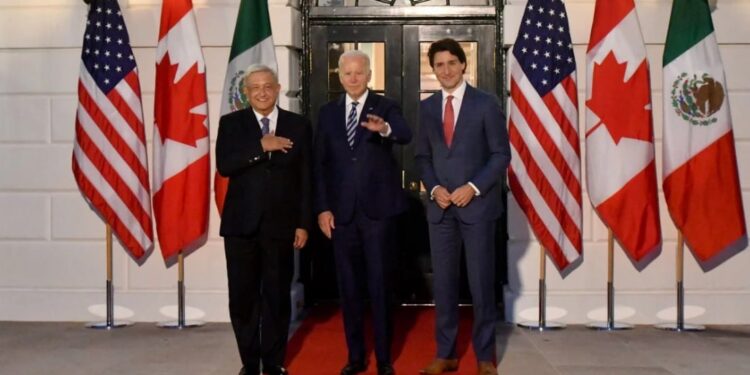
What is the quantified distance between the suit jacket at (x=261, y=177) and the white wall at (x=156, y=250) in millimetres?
2053

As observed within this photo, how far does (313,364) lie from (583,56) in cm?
313

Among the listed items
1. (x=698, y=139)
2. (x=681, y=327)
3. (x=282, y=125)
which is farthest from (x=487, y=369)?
(x=698, y=139)

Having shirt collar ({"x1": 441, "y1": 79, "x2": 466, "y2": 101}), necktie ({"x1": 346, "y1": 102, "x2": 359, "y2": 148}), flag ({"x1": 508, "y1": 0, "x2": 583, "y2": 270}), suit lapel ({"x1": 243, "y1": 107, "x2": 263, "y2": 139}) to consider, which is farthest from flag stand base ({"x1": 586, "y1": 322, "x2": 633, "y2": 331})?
suit lapel ({"x1": 243, "y1": 107, "x2": 263, "y2": 139})

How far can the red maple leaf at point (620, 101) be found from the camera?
24.7ft

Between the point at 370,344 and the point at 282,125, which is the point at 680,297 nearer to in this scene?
the point at 370,344

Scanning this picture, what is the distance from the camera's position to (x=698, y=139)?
752 cm

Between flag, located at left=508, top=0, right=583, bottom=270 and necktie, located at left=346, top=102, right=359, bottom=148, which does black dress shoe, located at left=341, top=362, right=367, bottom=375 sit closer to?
necktie, located at left=346, top=102, right=359, bottom=148

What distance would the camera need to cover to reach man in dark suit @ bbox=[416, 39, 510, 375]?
588cm

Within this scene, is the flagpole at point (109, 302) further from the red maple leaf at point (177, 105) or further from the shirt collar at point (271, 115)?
the shirt collar at point (271, 115)

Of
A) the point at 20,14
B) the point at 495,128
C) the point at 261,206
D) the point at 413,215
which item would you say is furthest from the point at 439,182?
the point at 20,14

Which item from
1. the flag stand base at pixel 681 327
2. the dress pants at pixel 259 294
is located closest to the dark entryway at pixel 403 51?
the flag stand base at pixel 681 327

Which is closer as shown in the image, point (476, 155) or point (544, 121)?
point (476, 155)

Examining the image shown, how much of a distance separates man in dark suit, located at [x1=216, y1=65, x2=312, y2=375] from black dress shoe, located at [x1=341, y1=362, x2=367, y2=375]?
1.14ft

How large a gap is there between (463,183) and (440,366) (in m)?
1.08
